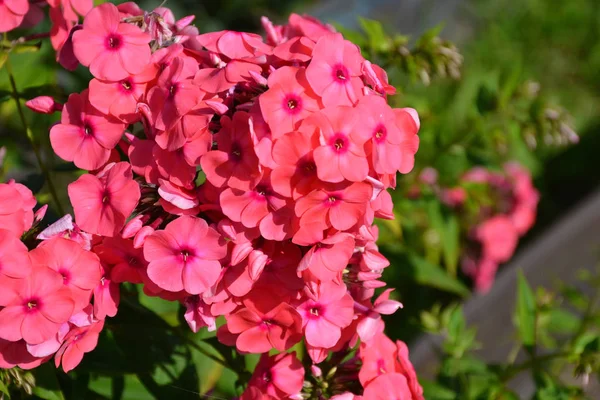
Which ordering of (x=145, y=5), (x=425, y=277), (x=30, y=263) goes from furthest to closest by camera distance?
(x=145, y=5) < (x=425, y=277) < (x=30, y=263)

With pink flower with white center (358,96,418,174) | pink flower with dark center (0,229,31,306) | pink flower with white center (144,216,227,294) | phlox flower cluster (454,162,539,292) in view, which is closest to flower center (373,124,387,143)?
pink flower with white center (358,96,418,174)

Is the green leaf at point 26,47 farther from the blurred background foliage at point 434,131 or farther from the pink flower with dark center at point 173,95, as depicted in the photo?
the pink flower with dark center at point 173,95

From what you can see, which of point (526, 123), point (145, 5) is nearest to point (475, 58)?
point (145, 5)

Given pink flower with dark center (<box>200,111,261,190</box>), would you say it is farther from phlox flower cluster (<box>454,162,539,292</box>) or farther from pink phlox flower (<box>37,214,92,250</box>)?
phlox flower cluster (<box>454,162,539,292</box>)

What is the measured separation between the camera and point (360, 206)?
81 cm

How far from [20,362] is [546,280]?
2098 millimetres

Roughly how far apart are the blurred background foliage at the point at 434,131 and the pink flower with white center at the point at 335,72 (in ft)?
1.46

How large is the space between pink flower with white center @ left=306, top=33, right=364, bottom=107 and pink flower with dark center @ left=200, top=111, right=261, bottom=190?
0.10 metres

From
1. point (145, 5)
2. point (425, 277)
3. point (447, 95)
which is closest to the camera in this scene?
point (425, 277)

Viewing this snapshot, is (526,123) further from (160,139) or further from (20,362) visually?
(20,362)

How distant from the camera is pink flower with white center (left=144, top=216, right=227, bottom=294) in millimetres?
828

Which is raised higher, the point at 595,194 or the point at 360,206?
the point at 360,206

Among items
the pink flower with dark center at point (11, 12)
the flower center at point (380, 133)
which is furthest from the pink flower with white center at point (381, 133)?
the pink flower with dark center at point (11, 12)

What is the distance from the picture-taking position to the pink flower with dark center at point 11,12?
3.26ft
